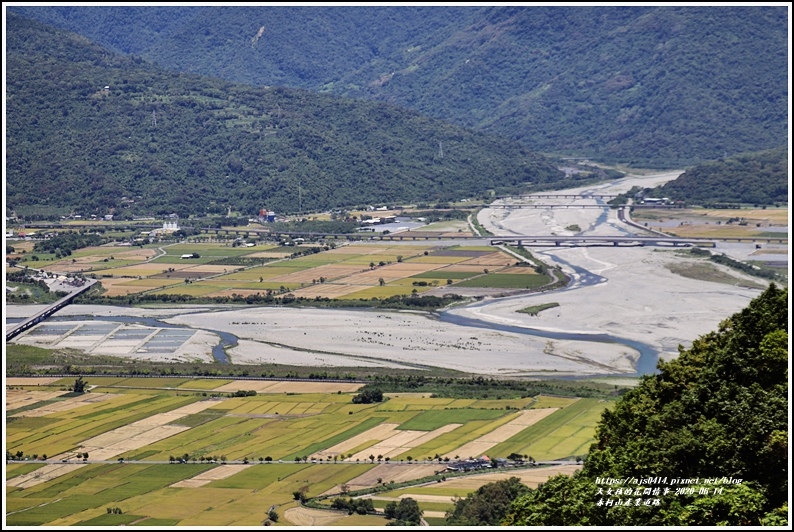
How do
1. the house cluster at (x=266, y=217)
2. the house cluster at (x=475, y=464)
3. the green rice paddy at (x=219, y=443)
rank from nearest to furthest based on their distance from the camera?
1. the green rice paddy at (x=219, y=443)
2. the house cluster at (x=475, y=464)
3. the house cluster at (x=266, y=217)

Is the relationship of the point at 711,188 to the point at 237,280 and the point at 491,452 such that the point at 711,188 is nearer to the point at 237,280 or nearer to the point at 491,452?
the point at 237,280

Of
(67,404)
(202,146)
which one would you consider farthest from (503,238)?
(202,146)

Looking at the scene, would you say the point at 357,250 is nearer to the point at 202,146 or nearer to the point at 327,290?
the point at 327,290

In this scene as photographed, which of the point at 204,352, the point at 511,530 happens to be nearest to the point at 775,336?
the point at 511,530

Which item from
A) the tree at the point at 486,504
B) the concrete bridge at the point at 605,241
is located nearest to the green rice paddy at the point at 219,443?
the tree at the point at 486,504

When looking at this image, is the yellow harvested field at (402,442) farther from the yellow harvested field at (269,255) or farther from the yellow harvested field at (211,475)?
the yellow harvested field at (269,255)
